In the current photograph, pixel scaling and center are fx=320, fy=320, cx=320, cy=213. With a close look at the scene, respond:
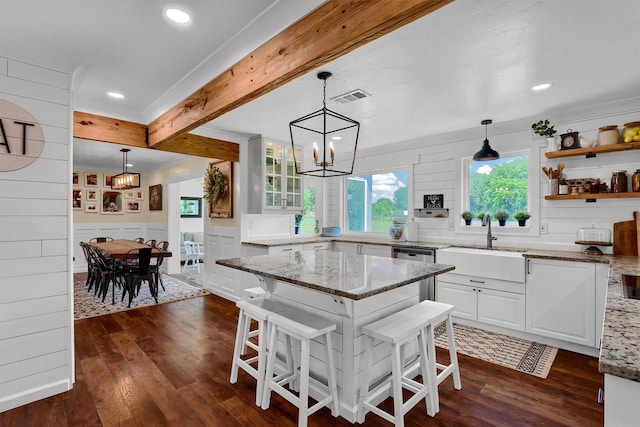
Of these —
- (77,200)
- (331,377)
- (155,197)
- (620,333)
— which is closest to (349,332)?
(331,377)

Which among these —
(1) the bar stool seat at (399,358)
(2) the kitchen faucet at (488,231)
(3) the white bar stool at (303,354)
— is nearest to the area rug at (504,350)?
(1) the bar stool seat at (399,358)

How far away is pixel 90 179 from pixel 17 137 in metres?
6.29

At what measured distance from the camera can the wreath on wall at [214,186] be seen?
506cm

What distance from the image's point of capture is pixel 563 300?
312 cm

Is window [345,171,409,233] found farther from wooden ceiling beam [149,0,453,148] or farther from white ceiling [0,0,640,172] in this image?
wooden ceiling beam [149,0,453,148]

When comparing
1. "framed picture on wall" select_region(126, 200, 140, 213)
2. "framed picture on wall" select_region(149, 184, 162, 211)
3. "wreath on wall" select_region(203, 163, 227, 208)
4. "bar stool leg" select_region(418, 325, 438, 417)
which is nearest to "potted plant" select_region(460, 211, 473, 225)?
"bar stool leg" select_region(418, 325, 438, 417)

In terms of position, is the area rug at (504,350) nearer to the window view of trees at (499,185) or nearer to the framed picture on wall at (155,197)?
the window view of trees at (499,185)

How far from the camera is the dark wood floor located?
82.0 inches

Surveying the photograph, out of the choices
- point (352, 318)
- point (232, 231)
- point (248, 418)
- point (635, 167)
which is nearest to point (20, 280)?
point (248, 418)

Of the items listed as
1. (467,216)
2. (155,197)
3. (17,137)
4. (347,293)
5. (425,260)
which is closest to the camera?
(347,293)

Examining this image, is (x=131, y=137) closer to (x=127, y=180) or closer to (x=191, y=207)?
(x=127, y=180)

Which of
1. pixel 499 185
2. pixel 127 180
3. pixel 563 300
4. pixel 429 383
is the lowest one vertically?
pixel 429 383

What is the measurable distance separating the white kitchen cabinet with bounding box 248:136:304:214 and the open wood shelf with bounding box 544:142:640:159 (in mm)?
3308

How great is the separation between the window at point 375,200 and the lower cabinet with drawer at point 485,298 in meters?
1.62
